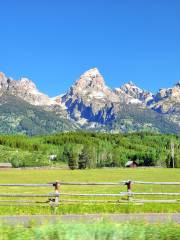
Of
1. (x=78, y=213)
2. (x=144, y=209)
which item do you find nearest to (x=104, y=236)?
(x=78, y=213)

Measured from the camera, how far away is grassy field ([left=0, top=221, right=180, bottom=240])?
10.1 metres

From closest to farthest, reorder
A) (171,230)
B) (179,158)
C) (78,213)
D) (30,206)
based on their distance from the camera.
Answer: (171,230) → (78,213) → (30,206) → (179,158)

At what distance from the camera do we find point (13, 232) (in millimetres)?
10312

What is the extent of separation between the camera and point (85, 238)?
10.1 m

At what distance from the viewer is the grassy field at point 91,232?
10.1 metres

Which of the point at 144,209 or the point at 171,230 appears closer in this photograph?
the point at 171,230

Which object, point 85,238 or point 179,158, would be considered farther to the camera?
point 179,158

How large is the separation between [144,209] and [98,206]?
2.69 metres

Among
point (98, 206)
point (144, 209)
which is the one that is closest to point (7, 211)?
point (98, 206)

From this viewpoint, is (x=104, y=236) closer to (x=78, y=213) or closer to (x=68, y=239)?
(x=68, y=239)

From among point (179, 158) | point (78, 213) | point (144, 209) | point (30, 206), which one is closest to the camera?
point (78, 213)

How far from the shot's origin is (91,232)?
10336mm

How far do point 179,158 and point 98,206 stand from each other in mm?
172193

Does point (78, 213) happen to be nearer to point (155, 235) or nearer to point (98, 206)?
point (98, 206)
